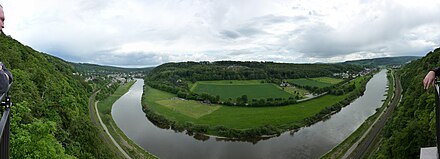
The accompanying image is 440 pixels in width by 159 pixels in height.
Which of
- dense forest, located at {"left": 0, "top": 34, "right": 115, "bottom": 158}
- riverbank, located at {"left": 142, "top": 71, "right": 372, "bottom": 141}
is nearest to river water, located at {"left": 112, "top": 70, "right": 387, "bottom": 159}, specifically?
riverbank, located at {"left": 142, "top": 71, "right": 372, "bottom": 141}

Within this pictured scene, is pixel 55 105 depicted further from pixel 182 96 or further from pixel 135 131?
pixel 182 96

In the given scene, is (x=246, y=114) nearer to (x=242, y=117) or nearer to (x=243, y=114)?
(x=243, y=114)

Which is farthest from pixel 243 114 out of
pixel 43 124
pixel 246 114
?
pixel 43 124

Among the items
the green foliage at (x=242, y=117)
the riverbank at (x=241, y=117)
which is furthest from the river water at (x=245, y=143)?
the green foliage at (x=242, y=117)

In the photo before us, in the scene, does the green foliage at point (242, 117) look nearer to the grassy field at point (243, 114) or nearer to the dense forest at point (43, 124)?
the grassy field at point (243, 114)

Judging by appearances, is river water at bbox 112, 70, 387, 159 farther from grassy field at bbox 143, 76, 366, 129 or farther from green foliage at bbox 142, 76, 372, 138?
grassy field at bbox 143, 76, 366, 129

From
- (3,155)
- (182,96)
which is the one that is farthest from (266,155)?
(182,96)

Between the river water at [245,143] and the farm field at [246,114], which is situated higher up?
the farm field at [246,114]
